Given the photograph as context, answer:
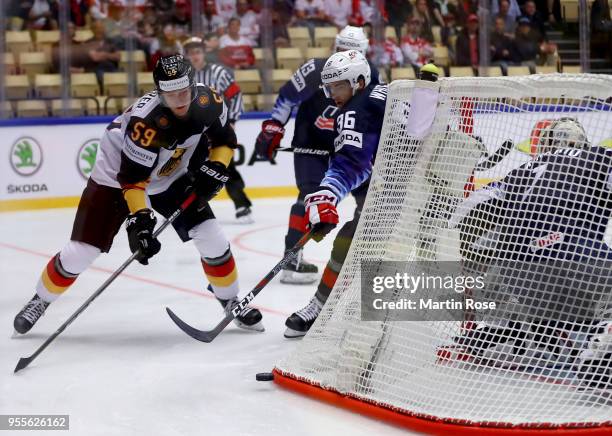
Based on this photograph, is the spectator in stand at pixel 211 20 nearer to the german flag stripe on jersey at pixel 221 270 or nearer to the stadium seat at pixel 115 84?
the stadium seat at pixel 115 84

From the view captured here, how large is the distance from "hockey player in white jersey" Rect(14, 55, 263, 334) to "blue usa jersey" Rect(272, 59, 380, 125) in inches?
32.6

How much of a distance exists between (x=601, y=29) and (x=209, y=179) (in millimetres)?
5841

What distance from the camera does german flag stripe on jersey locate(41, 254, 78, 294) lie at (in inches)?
144

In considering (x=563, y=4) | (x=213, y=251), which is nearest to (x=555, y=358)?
(x=213, y=251)

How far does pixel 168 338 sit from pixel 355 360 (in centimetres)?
112

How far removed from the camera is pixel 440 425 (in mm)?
2504

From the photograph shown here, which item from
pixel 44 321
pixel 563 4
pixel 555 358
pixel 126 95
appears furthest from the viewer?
pixel 563 4

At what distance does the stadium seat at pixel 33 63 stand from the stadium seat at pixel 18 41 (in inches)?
1.8

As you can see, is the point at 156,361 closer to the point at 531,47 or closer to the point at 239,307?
the point at 239,307

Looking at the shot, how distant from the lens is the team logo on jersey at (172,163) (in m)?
3.60

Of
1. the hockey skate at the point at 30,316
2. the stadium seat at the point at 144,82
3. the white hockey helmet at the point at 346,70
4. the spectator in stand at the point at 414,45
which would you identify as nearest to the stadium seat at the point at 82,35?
the stadium seat at the point at 144,82

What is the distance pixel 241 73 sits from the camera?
27.3 ft

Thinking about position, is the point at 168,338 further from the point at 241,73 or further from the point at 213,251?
the point at 241,73

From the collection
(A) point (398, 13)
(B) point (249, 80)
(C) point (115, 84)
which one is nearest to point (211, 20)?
(B) point (249, 80)
